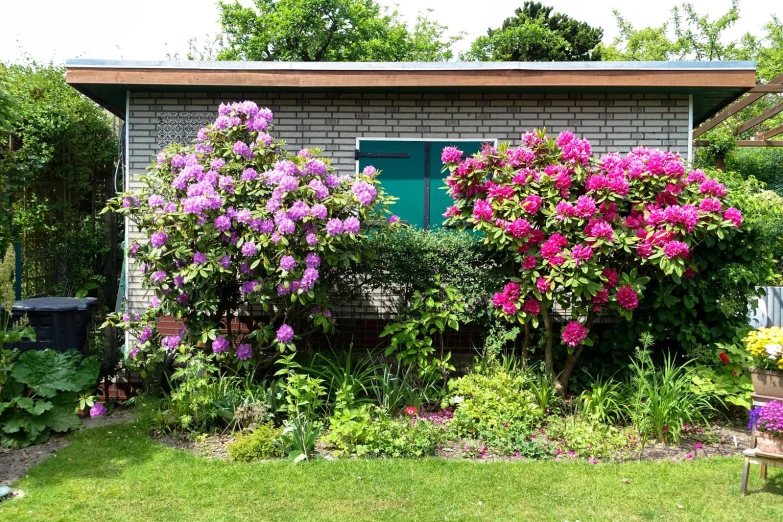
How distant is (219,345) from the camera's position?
5.92 metres

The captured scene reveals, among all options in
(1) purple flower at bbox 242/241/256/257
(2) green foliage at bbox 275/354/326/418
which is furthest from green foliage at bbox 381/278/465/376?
(1) purple flower at bbox 242/241/256/257

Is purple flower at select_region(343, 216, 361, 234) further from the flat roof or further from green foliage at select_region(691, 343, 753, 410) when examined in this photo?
green foliage at select_region(691, 343, 753, 410)

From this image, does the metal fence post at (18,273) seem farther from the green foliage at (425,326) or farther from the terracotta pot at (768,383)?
the terracotta pot at (768,383)

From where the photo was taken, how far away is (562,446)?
5188mm

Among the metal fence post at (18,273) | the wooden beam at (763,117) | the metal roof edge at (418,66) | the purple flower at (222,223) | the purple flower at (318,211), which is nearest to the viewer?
the purple flower at (318,211)

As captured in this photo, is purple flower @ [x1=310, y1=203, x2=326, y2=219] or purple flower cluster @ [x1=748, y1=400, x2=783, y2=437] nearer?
purple flower cluster @ [x1=748, y1=400, x2=783, y2=437]

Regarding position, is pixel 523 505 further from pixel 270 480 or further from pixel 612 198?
pixel 612 198

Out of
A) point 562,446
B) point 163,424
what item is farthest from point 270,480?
point 562,446

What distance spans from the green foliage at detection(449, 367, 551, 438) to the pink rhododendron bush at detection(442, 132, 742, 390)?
0.57 metres

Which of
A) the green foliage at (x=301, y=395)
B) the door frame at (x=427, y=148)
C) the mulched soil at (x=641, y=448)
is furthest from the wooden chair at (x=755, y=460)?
the door frame at (x=427, y=148)

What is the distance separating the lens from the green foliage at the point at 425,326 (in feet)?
19.6

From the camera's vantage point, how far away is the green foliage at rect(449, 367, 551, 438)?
17.7 ft

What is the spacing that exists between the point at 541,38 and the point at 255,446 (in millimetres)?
24551

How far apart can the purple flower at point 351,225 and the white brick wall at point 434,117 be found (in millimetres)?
2008
